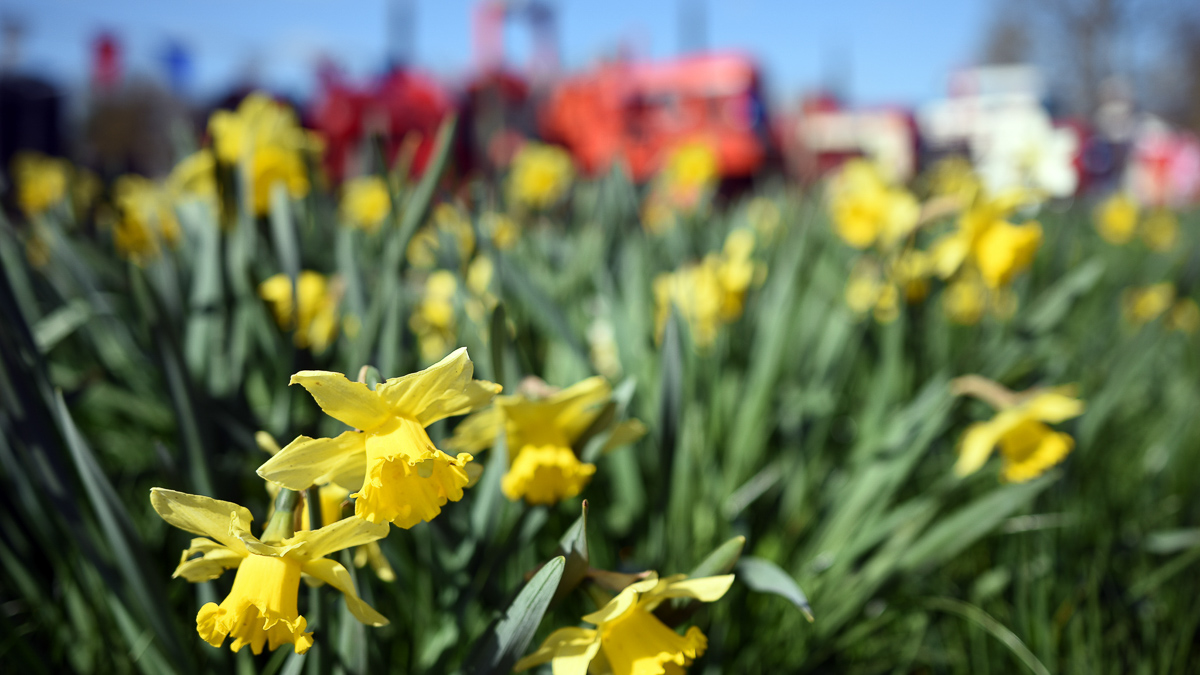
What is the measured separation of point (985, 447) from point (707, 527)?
359 millimetres

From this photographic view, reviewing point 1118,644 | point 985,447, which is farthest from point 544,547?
point 1118,644

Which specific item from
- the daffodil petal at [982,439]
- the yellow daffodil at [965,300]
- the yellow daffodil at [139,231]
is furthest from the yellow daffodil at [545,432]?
the yellow daffodil at [965,300]

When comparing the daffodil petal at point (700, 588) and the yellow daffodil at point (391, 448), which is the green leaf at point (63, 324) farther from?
the daffodil petal at point (700, 588)

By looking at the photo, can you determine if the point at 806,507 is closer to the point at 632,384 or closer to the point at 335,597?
the point at 632,384

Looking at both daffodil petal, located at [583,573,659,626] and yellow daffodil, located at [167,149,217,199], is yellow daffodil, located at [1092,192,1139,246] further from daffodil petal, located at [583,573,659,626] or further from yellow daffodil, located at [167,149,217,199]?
daffodil petal, located at [583,573,659,626]

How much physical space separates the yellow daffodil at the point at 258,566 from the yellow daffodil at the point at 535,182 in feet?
8.43

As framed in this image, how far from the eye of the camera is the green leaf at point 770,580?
0.57m

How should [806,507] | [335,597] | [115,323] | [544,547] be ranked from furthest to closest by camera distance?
1. [115,323]
2. [806,507]
3. [544,547]
4. [335,597]

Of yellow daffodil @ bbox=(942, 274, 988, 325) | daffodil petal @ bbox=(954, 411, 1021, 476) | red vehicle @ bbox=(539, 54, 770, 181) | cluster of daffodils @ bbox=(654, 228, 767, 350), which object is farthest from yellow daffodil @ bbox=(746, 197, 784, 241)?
red vehicle @ bbox=(539, 54, 770, 181)

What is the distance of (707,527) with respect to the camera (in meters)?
0.92

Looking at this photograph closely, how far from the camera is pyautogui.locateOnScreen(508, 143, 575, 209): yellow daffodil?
309 cm

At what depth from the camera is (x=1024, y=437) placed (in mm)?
905

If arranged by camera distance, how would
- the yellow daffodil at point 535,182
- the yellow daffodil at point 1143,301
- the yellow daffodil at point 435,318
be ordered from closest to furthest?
1. the yellow daffodil at point 435,318
2. the yellow daffodil at point 1143,301
3. the yellow daffodil at point 535,182

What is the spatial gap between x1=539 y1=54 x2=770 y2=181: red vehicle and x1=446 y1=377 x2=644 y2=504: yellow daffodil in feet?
15.8
